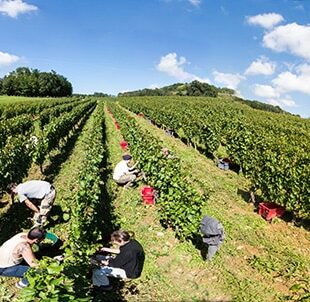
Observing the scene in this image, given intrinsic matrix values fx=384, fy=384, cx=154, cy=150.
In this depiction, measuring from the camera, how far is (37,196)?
9742mm

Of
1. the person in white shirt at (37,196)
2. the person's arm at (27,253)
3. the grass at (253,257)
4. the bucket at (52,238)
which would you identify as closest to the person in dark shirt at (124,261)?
the grass at (253,257)

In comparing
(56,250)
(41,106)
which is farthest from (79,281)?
(41,106)

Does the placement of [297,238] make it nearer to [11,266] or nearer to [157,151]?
[157,151]

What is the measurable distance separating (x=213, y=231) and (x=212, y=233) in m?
0.05

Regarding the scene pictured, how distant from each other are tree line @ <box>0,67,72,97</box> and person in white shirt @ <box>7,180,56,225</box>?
114105mm

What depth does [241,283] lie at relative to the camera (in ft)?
24.7

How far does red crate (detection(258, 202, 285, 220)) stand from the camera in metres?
11.3

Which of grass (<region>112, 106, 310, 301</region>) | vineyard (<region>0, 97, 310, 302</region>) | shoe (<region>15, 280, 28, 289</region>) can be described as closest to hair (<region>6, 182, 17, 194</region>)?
vineyard (<region>0, 97, 310, 302</region>)

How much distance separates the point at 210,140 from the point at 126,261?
1455 centimetres

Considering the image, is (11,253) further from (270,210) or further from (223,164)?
(223,164)

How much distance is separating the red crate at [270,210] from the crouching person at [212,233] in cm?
378

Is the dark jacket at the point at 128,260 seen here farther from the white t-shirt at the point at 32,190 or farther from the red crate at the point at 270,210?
the red crate at the point at 270,210

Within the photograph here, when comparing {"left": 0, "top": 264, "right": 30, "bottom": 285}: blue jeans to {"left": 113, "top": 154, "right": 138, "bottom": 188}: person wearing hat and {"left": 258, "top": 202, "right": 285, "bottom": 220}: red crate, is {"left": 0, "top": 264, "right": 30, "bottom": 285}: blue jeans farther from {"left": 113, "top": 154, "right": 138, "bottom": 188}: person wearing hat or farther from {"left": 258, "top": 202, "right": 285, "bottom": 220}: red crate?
{"left": 258, "top": 202, "right": 285, "bottom": 220}: red crate

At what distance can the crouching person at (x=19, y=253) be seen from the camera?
269 inches
